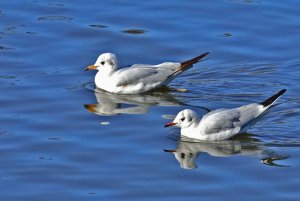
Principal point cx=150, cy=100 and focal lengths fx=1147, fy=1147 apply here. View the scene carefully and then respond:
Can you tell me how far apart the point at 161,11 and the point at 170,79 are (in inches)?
119

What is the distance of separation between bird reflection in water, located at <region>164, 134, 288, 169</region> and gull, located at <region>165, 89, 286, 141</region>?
0.10 m

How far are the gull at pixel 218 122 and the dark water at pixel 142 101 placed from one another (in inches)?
5.6

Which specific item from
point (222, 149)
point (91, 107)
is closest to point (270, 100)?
point (222, 149)

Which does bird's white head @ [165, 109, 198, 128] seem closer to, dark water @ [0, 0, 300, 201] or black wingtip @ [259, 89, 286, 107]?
dark water @ [0, 0, 300, 201]

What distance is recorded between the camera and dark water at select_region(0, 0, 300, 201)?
13898 mm

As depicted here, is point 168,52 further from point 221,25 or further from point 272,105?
point 272,105

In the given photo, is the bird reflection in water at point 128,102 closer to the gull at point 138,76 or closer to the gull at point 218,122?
the gull at point 138,76

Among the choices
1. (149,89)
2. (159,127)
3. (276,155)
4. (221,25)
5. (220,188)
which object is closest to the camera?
(220,188)

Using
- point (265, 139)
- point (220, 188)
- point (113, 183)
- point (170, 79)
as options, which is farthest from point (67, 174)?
point (170, 79)

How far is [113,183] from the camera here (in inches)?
545

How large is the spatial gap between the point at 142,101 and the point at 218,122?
2043 mm

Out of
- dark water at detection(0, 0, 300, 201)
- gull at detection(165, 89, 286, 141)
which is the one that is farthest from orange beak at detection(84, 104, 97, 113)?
gull at detection(165, 89, 286, 141)

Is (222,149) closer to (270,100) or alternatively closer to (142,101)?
(270,100)

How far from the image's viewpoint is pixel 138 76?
57.7ft
